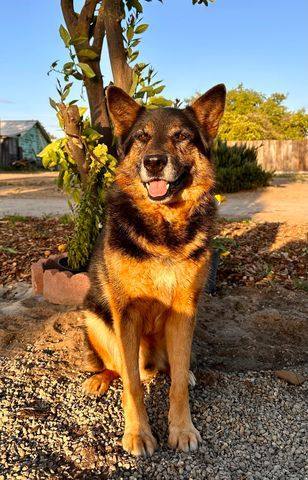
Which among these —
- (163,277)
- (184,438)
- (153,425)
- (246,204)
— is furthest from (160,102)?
(246,204)

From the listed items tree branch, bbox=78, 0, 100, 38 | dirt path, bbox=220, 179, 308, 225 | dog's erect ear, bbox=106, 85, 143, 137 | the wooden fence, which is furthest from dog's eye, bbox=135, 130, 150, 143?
the wooden fence

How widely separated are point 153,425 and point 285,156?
104ft

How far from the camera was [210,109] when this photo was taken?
3.26 metres

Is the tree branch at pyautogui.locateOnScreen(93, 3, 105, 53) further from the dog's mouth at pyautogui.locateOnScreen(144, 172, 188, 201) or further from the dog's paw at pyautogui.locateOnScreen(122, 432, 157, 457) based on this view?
the dog's paw at pyautogui.locateOnScreen(122, 432, 157, 457)

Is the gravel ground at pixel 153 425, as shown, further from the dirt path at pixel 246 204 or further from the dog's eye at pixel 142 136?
the dirt path at pixel 246 204

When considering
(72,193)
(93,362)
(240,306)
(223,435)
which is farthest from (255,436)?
(72,193)

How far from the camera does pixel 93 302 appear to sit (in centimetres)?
338

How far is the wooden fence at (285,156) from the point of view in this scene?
32.1m

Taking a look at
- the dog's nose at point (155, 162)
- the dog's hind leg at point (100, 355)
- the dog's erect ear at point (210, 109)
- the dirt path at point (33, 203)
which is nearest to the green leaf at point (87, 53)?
the dog's erect ear at point (210, 109)

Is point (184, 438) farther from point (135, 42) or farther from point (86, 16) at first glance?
point (86, 16)

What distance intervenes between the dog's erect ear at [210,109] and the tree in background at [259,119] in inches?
1380

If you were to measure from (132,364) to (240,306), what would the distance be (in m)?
2.60

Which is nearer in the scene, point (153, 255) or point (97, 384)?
point (153, 255)

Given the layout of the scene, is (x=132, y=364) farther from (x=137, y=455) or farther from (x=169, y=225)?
(x=169, y=225)
